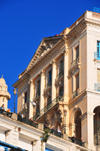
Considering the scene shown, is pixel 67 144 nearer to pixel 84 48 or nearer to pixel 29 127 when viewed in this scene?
pixel 29 127

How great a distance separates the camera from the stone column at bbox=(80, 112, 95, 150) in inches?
2566

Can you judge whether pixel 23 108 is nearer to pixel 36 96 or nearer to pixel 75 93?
pixel 36 96

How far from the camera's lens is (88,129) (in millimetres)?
65625

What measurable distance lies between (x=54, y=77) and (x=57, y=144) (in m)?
16.1

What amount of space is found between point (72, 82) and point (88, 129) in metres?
7.20

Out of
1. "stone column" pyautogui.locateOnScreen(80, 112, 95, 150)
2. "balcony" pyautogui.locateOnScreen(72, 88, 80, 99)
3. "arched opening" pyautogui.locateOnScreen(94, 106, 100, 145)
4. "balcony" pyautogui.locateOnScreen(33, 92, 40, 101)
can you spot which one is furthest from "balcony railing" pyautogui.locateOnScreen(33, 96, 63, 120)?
"stone column" pyautogui.locateOnScreen(80, 112, 95, 150)

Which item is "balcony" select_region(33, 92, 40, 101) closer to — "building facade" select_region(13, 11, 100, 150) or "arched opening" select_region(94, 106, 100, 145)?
"building facade" select_region(13, 11, 100, 150)

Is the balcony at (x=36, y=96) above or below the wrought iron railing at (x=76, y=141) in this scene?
above

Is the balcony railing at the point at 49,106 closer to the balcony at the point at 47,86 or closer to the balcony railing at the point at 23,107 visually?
the balcony at the point at 47,86

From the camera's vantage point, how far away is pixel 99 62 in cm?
6950

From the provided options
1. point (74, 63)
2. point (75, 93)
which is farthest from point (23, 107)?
point (75, 93)

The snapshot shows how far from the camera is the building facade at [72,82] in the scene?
221 ft

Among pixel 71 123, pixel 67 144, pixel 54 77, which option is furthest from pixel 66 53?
pixel 67 144

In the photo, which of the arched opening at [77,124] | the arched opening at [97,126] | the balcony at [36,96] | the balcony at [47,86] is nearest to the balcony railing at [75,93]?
the arched opening at [77,124]
